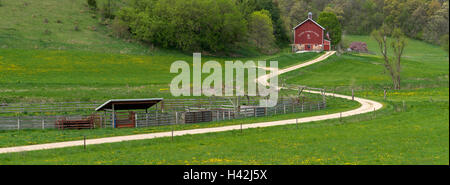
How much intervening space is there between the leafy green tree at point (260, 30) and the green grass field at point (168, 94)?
1611 centimetres

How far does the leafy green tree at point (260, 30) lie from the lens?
134 metres

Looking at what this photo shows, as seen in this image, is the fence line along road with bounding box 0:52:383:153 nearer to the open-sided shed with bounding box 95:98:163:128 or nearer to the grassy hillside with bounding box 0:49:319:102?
the open-sided shed with bounding box 95:98:163:128

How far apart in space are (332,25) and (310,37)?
14461 millimetres

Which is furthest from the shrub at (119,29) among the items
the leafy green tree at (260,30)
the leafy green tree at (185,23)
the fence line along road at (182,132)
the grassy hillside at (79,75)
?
the fence line along road at (182,132)

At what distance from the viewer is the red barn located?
437ft

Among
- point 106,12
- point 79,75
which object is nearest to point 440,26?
point 79,75

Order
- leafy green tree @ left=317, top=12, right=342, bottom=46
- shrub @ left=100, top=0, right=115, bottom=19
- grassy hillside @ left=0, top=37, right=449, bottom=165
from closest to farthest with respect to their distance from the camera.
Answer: grassy hillside @ left=0, top=37, right=449, bottom=165, shrub @ left=100, top=0, right=115, bottom=19, leafy green tree @ left=317, top=12, right=342, bottom=46

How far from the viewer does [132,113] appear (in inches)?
1864

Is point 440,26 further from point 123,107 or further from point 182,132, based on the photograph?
point 123,107

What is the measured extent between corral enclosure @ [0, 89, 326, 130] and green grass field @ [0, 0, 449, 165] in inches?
96.1

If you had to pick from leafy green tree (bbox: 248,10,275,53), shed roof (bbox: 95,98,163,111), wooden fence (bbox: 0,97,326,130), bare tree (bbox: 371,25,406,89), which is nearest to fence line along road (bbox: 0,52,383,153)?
wooden fence (bbox: 0,97,326,130)
